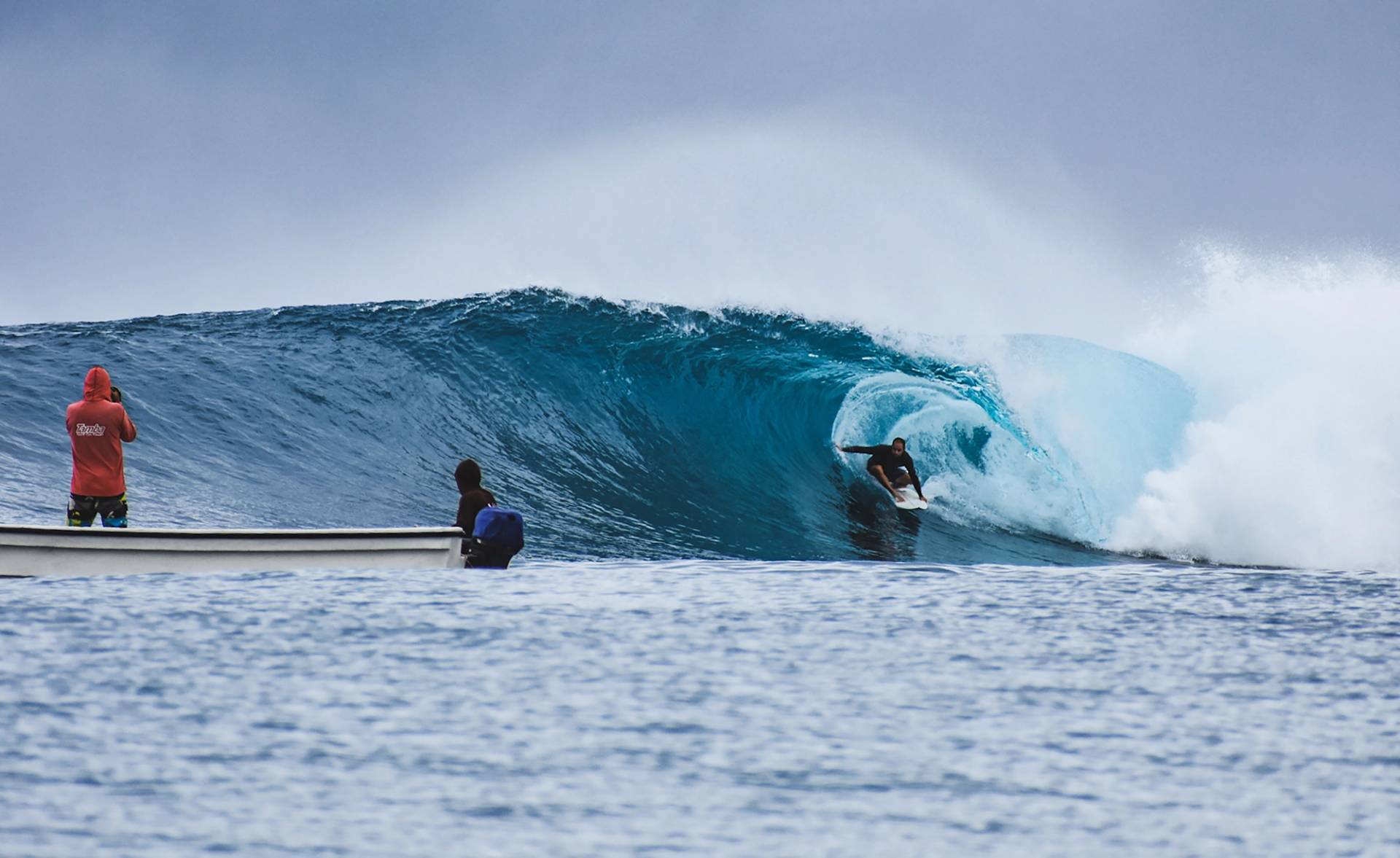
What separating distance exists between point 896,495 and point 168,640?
25.6 feet

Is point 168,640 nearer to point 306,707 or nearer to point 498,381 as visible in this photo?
point 306,707

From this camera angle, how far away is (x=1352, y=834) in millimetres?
3197

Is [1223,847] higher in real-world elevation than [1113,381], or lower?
lower

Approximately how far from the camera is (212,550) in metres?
6.08

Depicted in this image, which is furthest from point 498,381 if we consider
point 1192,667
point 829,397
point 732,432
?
point 1192,667

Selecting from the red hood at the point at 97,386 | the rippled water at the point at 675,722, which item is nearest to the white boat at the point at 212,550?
the rippled water at the point at 675,722

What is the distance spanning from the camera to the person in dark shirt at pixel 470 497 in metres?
6.35

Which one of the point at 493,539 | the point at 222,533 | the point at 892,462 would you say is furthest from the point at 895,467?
the point at 222,533

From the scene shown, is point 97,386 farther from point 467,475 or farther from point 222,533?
point 467,475

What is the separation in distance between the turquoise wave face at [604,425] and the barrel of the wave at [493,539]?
2354 millimetres

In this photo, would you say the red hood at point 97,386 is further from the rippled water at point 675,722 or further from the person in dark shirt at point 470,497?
the person in dark shirt at point 470,497

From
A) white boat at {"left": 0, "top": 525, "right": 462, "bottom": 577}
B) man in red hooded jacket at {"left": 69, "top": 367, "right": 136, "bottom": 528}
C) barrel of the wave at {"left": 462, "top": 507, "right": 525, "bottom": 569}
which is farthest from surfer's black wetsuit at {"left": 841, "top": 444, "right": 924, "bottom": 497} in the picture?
man in red hooded jacket at {"left": 69, "top": 367, "right": 136, "bottom": 528}

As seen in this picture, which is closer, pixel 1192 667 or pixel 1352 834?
pixel 1352 834

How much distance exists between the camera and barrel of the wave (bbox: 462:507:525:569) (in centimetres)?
629
